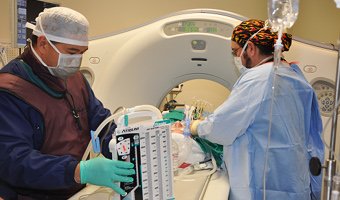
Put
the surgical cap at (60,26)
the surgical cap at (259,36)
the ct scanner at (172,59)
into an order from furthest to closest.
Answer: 1. the ct scanner at (172,59)
2. the surgical cap at (259,36)
3. the surgical cap at (60,26)

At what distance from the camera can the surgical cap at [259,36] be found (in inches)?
61.1

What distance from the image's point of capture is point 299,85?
1508mm

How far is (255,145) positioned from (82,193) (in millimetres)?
772

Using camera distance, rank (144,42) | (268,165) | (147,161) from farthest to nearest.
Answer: (144,42) → (268,165) → (147,161)

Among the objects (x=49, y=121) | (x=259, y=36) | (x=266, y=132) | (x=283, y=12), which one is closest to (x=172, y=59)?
(x=259, y=36)

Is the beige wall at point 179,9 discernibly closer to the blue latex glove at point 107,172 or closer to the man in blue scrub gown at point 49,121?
the man in blue scrub gown at point 49,121

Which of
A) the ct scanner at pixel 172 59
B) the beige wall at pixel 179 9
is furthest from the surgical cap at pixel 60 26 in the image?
the beige wall at pixel 179 9

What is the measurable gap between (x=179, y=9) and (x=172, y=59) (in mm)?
1309

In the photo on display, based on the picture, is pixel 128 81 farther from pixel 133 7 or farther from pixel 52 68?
pixel 133 7

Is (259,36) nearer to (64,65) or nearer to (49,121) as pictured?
(64,65)

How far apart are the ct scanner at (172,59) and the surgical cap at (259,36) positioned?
440mm

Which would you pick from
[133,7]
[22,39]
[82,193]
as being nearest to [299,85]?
[82,193]

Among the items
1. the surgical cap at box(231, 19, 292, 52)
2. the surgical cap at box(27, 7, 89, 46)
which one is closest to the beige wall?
the surgical cap at box(231, 19, 292, 52)

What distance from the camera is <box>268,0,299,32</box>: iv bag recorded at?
98cm
